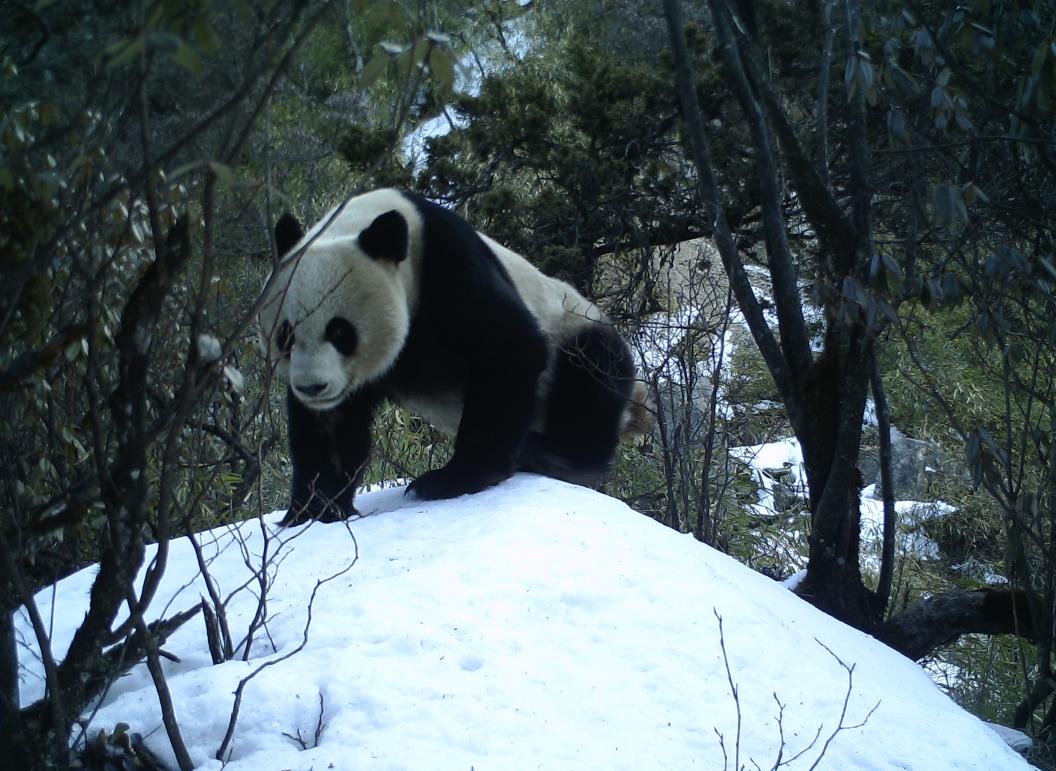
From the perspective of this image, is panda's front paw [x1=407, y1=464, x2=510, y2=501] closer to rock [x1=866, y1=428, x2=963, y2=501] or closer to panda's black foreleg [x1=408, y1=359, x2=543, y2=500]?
panda's black foreleg [x1=408, y1=359, x2=543, y2=500]

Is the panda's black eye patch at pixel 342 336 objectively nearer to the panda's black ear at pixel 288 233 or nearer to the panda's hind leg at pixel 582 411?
the panda's black ear at pixel 288 233

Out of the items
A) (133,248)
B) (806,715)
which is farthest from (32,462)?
(806,715)

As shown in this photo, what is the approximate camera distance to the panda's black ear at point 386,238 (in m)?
3.88

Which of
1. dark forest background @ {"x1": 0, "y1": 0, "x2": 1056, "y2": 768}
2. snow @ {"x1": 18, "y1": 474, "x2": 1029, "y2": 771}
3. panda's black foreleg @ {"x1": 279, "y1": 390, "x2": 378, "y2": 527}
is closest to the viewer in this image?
dark forest background @ {"x1": 0, "y1": 0, "x2": 1056, "y2": 768}

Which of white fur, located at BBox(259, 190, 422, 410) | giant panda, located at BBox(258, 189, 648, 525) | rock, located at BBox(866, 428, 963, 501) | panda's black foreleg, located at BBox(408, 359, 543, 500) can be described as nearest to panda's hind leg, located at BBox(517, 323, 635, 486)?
giant panda, located at BBox(258, 189, 648, 525)

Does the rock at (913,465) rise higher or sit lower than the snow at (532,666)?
higher

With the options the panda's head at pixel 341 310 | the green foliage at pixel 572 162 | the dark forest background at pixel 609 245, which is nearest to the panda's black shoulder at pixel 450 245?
the panda's head at pixel 341 310

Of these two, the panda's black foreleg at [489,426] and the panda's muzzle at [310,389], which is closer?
the panda's muzzle at [310,389]

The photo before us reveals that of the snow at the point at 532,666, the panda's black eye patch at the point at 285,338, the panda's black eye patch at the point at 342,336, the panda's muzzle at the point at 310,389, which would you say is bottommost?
the snow at the point at 532,666

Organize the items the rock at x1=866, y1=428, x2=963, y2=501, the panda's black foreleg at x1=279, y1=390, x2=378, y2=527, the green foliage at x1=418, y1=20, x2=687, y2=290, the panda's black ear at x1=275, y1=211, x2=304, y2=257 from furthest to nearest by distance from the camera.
Result: the rock at x1=866, y1=428, x2=963, y2=501, the green foliage at x1=418, y1=20, x2=687, y2=290, the panda's black foreleg at x1=279, y1=390, x2=378, y2=527, the panda's black ear at x1=275, y1=211, x2=304, y2=257

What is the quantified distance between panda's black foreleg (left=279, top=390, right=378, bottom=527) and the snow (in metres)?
0.52

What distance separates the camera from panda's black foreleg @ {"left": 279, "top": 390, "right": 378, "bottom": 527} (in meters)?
4.11

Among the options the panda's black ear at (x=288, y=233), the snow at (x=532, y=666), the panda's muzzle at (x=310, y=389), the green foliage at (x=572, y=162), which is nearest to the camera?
the snow at (x=532, y=666)

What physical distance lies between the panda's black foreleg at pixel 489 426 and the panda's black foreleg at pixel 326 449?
369 mm
